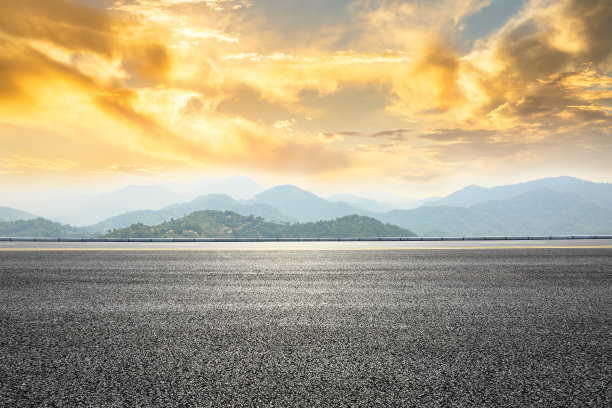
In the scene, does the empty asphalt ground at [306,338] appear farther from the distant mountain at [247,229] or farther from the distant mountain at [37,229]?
the distant mountain at [37,229]

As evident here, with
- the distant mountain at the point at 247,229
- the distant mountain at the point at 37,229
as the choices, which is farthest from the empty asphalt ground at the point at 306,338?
the distant mountain at the point at 37,229

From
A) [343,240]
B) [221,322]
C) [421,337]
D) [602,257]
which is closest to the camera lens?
[421,337]

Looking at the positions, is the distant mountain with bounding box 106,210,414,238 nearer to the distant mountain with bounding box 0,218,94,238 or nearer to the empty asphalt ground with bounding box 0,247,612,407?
the distant mountain with bounding box 0,218,94,238

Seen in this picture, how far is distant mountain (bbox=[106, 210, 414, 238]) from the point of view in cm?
13288

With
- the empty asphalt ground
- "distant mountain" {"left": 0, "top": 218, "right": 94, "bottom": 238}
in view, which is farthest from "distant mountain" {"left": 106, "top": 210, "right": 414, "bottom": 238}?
the empty asphalt ground

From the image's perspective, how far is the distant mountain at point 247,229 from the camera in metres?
133

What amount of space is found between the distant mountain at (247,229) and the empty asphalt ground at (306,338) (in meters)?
118

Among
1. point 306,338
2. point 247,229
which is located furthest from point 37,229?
point 306,338

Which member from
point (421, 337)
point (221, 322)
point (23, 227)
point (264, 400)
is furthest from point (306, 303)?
point (23, 227)

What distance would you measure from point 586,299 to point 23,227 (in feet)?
771

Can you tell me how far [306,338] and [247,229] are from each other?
16472 cm

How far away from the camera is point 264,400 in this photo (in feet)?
9.75

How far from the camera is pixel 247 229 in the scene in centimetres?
16688

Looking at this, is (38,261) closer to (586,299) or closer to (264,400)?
(264,400)
